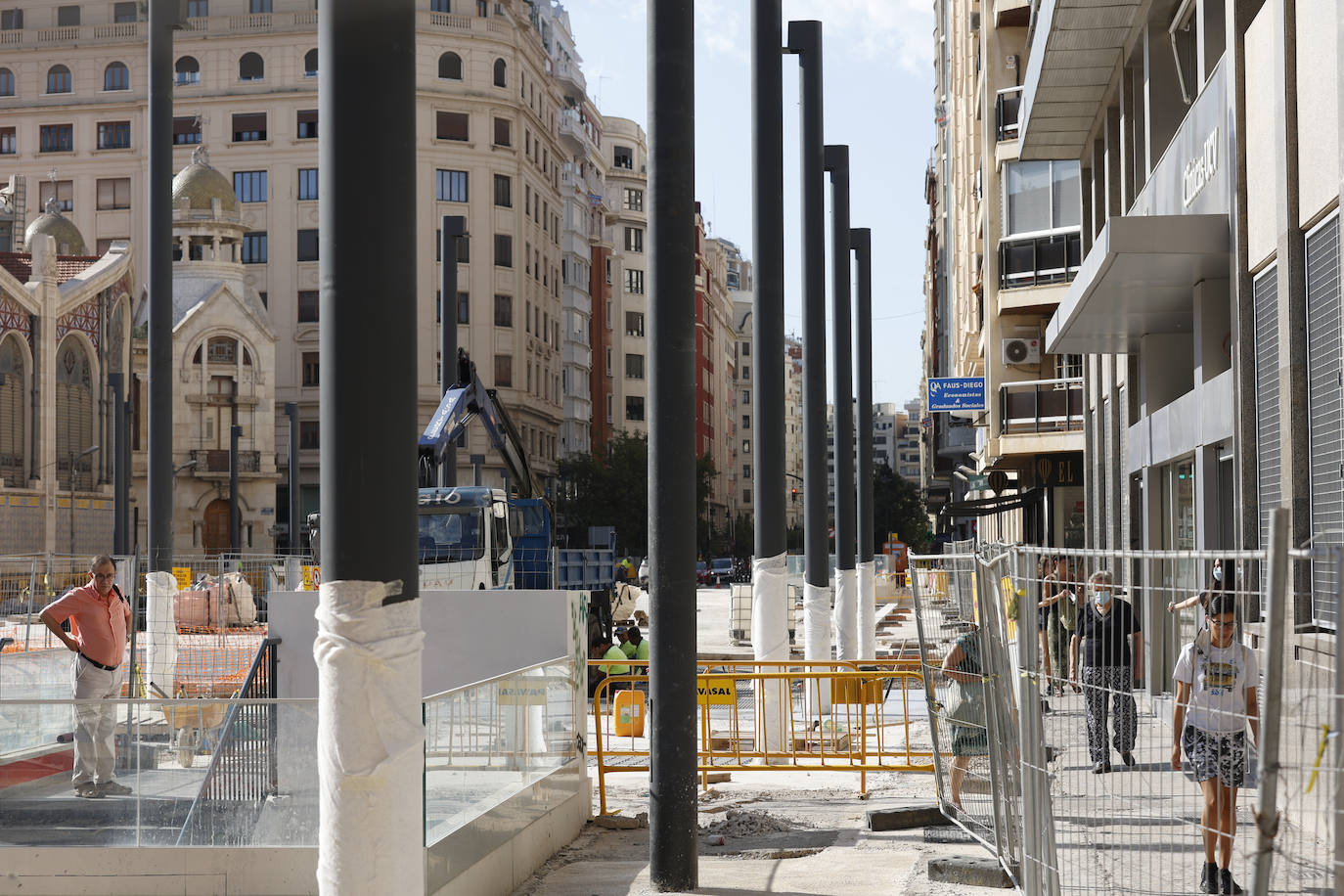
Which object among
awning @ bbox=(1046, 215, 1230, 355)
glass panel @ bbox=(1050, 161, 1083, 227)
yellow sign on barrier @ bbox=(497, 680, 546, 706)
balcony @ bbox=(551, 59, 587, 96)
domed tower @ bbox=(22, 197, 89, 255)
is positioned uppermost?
balcony @ bbox=(551, 59, 587, 96)

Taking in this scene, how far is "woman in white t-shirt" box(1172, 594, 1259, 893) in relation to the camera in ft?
19.3

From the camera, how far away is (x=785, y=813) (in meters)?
12.5

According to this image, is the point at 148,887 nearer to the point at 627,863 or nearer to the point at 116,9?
the point at 627,863

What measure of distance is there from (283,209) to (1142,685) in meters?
85.3

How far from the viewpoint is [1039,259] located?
3475 centimetres

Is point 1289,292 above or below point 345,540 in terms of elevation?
above

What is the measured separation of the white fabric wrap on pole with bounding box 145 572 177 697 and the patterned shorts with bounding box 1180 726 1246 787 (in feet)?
46.3

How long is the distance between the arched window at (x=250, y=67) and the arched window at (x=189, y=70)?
2711 millimetres

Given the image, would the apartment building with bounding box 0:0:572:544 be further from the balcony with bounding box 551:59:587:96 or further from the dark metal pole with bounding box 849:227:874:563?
the dark metal pole with bounding box 849:227:874:563

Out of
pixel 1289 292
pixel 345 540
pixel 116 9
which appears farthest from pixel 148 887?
pixel 116 9

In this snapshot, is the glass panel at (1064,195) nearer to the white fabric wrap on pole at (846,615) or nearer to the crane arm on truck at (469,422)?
the crane arm on truck at (469,422)

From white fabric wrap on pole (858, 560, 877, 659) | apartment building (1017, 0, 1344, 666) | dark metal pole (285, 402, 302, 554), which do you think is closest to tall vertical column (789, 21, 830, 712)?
apartment building (1017, 0, 1344, 666)

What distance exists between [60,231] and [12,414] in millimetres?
18257

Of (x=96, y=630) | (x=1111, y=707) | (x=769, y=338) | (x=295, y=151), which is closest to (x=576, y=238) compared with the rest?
(x=295, y=151)
